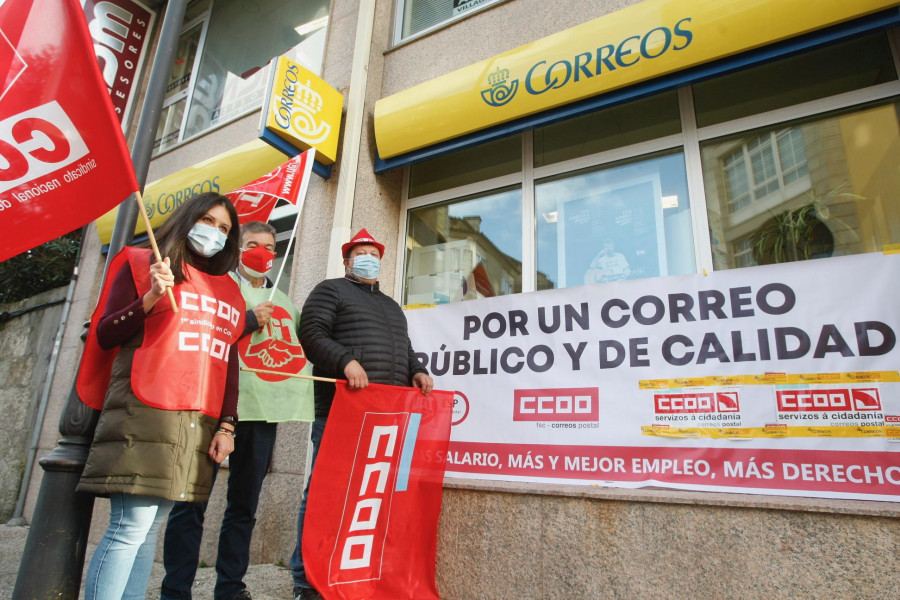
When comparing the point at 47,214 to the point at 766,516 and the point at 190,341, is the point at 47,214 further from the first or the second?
the point at 766,516

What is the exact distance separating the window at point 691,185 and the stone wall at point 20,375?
17.9 feet

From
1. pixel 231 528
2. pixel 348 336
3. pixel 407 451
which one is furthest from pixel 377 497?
pixel 348 336

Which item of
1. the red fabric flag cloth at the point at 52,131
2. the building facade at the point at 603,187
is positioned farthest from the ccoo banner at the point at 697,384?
the red fabric flag cloth at the point at 52,131

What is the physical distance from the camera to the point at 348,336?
119 inches

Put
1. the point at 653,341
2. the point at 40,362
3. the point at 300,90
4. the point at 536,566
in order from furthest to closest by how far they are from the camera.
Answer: the point at 40,362, the point at 300,90, the point at 653,341, the point at 536,566

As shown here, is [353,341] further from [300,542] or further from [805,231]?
[805,231]

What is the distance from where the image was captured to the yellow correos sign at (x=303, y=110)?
14.3 feet

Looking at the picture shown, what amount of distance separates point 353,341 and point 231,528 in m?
1.12

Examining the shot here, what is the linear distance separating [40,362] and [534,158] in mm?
6834

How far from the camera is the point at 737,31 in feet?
10.5

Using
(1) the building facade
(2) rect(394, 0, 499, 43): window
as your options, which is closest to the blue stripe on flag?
(1) the building facade

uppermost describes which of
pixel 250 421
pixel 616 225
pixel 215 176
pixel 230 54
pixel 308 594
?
pixel 230 54

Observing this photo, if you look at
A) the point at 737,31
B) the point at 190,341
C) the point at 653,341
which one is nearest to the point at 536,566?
the point at 653,341

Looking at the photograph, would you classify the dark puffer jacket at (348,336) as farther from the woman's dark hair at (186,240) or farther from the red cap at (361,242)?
the woman's dark hair at (186,240)
